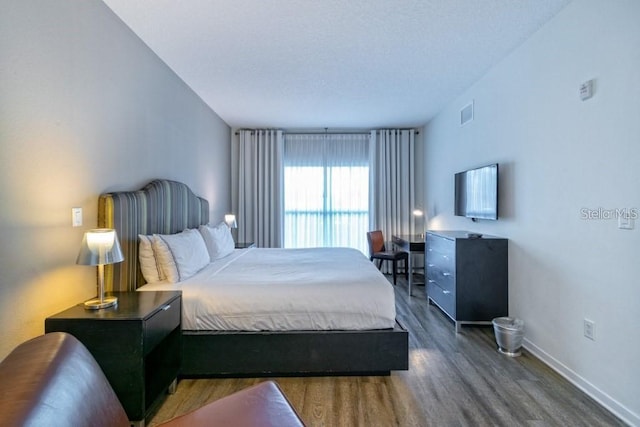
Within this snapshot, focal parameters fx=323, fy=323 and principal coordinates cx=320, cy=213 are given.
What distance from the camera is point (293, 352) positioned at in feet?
7.50

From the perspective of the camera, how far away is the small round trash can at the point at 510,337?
2680mm

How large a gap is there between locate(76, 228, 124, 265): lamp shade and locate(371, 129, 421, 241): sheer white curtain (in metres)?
4.36

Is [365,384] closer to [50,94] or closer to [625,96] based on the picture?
[625,96]

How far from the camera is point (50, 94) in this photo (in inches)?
70.4

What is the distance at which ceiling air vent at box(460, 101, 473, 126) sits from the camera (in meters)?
3.86

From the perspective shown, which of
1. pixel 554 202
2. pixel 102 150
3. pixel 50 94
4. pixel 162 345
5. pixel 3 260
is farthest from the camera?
pixel 554 202

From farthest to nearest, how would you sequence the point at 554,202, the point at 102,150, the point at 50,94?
the point at 554,202 → the point at 102,150 → the point at 50,94

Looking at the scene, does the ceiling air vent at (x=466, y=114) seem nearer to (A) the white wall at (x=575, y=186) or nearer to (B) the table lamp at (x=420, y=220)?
(A) the white wall at (x=575, y=186)

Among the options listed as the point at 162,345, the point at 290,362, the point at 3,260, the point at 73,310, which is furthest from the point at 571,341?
the point at 3,260

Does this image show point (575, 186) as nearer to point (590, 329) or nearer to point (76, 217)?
point (590, 329)

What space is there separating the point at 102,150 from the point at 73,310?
1.08 m

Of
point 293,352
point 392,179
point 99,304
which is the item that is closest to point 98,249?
point 99,304

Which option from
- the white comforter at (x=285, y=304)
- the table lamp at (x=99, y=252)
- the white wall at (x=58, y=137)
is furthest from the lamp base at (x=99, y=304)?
the white comforter at (x=285, y=304)

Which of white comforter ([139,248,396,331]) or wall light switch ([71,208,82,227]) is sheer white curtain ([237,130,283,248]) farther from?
wall light switch ([71,208,82,227])
